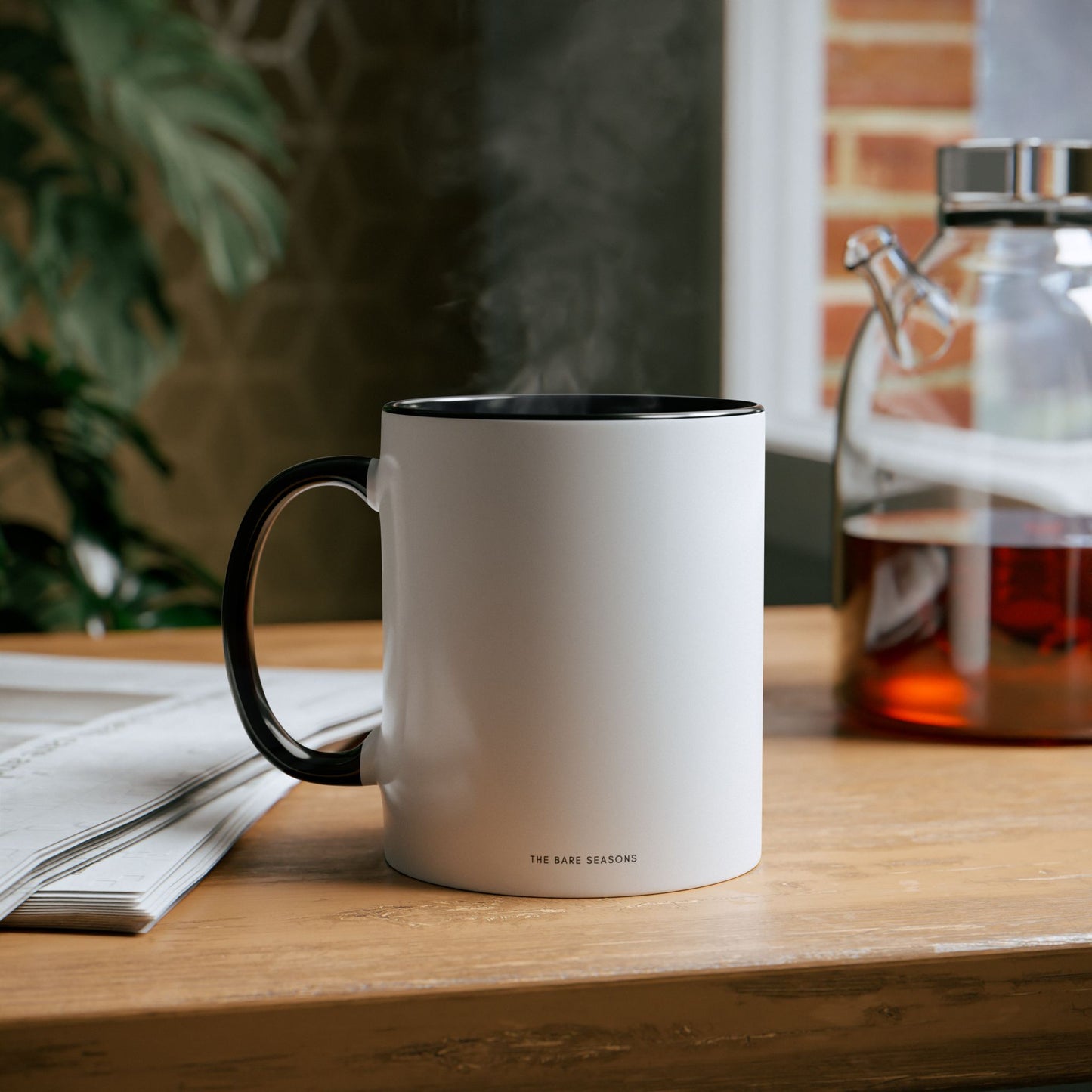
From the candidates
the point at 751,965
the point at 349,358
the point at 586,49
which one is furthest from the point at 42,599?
the point at 349,358

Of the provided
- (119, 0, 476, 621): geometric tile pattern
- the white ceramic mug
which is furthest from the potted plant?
(119, 0, 476, 621): geometric tile pattern

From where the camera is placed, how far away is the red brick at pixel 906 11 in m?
1.54

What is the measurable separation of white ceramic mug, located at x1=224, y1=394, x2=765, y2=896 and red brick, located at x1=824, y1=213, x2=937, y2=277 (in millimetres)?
1257

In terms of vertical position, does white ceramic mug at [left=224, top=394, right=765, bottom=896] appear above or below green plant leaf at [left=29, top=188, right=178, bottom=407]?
below


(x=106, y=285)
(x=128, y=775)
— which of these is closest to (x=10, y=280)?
(x=106, y=285)

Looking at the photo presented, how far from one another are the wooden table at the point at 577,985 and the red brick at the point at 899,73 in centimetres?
131

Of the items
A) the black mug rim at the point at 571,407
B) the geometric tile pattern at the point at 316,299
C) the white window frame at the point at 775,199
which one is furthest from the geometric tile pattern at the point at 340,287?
the black mug rim at the point at 571,407

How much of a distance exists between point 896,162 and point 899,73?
10cm

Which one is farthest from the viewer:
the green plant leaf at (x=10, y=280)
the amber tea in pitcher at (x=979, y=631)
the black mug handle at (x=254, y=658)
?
the green plant leaf at (x=10, y=280)

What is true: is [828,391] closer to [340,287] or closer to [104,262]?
[104,262]

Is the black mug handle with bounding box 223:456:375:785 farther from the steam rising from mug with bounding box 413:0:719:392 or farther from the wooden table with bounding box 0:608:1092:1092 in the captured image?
the steam rising from mug with bounding box 413:0:719:392

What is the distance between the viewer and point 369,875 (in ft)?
1.45

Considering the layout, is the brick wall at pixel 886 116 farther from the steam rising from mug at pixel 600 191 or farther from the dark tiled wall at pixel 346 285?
the dark tiled wall at pixel 346 285

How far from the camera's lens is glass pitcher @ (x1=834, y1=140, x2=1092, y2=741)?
586 millimetres
